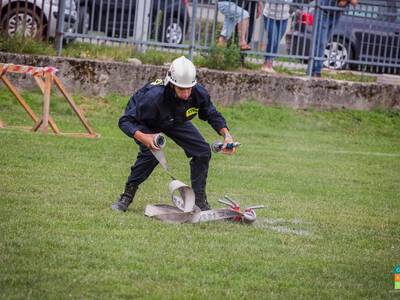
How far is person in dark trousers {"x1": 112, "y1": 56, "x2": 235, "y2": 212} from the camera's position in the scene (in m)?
8.42

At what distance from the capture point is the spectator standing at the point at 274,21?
57.3 ft

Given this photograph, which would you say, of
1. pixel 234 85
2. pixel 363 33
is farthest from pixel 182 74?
pixel 363 33

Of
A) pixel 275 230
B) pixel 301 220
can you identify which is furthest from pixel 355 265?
pixel 301 220

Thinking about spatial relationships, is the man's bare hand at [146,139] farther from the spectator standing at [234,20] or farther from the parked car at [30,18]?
the spectator standing at [234,20]

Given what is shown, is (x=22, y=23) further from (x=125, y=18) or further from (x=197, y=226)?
(x=197, y=226)

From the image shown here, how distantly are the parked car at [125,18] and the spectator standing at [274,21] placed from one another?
57.5 inches

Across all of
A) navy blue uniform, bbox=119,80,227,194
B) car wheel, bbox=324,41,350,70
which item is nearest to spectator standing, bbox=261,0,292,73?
car wheel, bbox=324,41,350,70

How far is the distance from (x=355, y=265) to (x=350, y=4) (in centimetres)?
1150

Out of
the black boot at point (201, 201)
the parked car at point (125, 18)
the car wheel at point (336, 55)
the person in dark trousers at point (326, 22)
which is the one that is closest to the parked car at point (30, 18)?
the parked car at point (125, 18)

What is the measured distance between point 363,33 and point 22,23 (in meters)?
6.44

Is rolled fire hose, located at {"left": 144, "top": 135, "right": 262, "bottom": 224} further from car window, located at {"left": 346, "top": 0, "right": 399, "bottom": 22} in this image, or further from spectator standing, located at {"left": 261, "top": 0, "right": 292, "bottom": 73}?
car window, located at {"left": 346, "top": 0, "right": 399, "bottom": 22}

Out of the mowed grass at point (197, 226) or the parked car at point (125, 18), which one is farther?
the parked car at point (125, 18)

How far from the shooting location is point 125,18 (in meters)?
17.4

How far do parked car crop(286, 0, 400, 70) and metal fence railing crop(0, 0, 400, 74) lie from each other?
0.02 m
